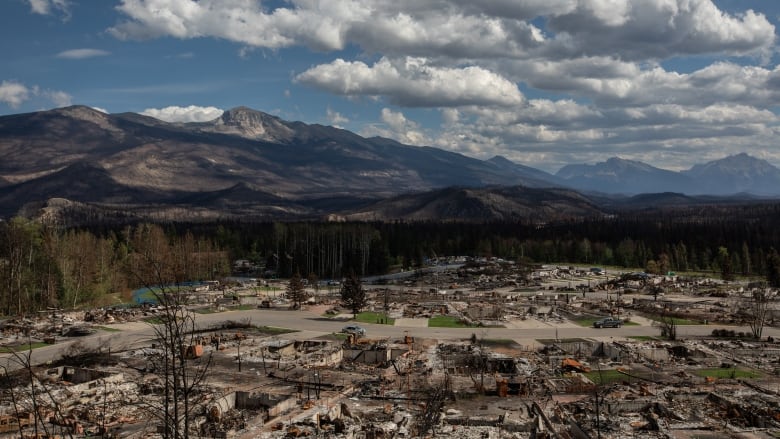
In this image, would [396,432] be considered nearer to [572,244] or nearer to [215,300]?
[215,300]

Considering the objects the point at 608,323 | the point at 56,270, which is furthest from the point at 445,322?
the point at 56,270

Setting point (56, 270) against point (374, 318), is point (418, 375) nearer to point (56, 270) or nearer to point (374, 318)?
point (374, 318)

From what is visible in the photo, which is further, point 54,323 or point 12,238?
point 12,238

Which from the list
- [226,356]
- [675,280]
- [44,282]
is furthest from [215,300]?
[675,280]

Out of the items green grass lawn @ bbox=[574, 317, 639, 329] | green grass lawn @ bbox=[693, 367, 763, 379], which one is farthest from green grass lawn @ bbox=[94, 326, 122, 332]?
green grass lawn @ bbox=[693, 367, 763, 379]

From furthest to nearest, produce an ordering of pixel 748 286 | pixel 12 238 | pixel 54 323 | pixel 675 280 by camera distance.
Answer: pixel 675 280, pixel 748 286, pixel 12 238, pixel 54 323

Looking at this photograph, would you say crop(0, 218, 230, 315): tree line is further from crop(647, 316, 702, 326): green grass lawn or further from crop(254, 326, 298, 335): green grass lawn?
crop(647, 316, 702, 326): green grass lawn
